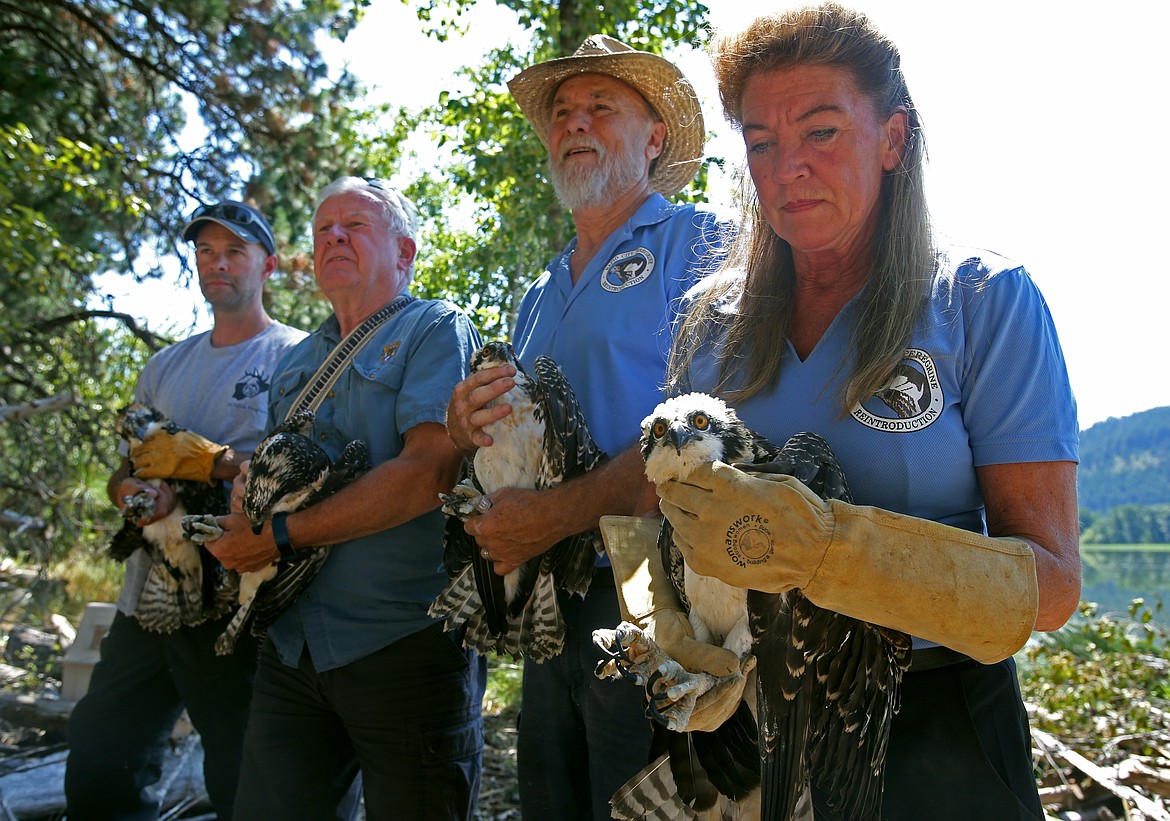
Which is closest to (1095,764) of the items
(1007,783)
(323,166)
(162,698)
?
(1007,783)

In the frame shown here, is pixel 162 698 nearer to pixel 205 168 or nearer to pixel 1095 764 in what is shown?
pixel 1095 764

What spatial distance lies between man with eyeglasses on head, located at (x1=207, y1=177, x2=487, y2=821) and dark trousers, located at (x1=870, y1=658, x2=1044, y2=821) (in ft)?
5.55

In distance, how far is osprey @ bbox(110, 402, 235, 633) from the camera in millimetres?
3812

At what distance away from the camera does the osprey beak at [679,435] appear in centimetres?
186

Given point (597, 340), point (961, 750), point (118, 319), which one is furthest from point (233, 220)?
point (118, 319)

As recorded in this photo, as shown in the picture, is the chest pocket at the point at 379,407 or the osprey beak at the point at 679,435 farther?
the chest pocket at the point at 379,407

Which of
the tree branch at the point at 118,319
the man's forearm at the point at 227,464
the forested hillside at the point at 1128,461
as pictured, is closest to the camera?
the man's forearm at the point at 227,464

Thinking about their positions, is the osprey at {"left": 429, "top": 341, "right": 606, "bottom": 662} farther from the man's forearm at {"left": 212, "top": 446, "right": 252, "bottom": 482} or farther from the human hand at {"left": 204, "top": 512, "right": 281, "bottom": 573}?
the man's forearm at {"left": 212, "top": 446, "right": 252, "bottom": 482}

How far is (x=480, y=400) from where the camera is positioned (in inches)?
104

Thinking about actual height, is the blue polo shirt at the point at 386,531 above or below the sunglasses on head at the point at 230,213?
below

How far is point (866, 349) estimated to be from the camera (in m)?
1.86

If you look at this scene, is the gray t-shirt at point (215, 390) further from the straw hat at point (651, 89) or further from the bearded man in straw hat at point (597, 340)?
the straw hat at point (651, 89)

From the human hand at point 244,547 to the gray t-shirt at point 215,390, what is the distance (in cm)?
105

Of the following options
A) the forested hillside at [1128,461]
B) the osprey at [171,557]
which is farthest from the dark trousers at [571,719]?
the forested hillside at [1128,461]
